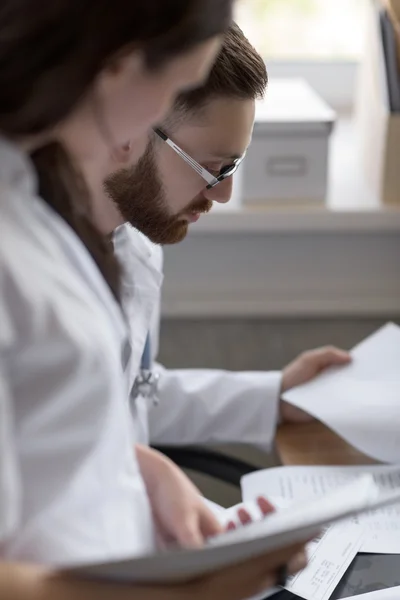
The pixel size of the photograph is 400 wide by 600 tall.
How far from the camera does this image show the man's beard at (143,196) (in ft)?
3.84

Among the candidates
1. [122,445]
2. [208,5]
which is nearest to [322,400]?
[122,445]

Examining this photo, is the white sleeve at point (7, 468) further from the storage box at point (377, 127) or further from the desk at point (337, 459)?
the storage box at point (377, 127)

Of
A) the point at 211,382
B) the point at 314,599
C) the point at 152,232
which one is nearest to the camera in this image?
the point at 314,599

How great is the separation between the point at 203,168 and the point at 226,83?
11 cm

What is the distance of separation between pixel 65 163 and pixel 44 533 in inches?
10.0

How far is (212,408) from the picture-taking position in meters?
1.40

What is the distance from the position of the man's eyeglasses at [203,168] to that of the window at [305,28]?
0.89 m

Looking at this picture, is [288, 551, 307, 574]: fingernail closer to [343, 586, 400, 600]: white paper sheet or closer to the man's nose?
[343, 586, 400, 600]: white paper sheet

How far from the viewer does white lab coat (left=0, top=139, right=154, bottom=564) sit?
57 centimetres

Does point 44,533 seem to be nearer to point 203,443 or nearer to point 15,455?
point 15,455

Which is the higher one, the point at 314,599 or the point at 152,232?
the point at 152,232

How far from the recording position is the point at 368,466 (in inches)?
48.3

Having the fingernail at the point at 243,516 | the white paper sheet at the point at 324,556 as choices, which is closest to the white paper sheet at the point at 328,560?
the white paper sheet at the point at 324,556

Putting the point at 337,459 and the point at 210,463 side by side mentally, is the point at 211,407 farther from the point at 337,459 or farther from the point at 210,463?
the point at 337,459
